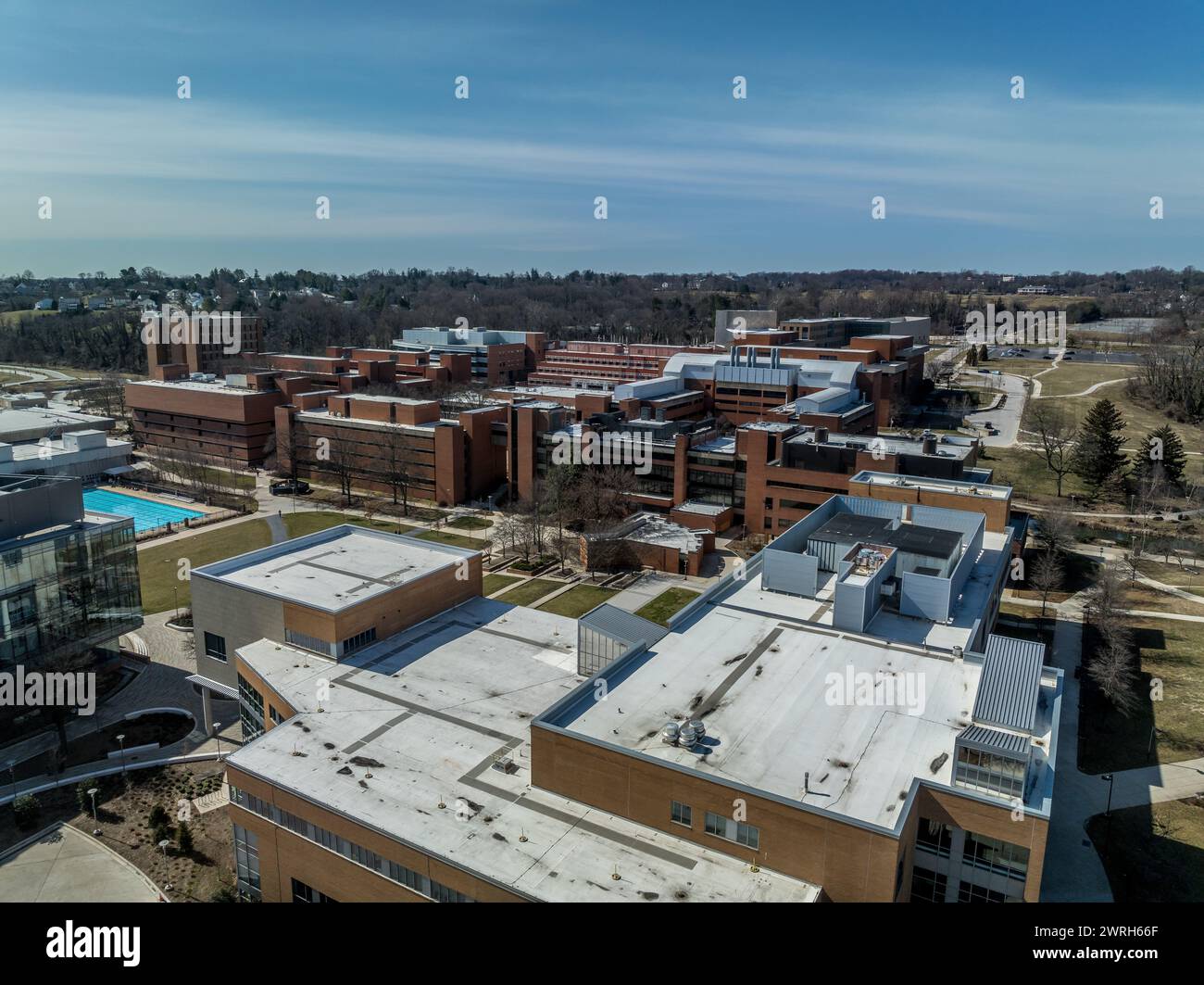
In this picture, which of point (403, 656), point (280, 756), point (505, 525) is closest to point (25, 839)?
point (280, 756)

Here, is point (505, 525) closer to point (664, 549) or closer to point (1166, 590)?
point (664, 549)

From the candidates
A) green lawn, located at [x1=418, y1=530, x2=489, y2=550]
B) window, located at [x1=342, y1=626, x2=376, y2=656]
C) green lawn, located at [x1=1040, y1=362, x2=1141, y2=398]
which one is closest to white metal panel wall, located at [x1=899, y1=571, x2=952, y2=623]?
window, located at [x1=342, y1=626, x2=376, y2=656]

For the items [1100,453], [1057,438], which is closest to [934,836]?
[1100,453]

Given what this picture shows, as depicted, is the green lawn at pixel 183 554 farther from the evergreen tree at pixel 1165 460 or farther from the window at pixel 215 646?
the evergreen tree at pixel 1165 460

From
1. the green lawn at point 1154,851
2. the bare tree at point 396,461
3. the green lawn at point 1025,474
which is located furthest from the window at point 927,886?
the bare tree at point 396,461

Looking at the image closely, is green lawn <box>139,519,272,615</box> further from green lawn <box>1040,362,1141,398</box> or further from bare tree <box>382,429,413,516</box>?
green lawn <box>1040,362,1141,398</box>

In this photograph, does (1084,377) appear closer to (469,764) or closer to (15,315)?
(469,764)
